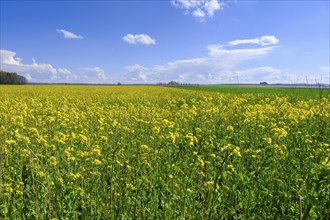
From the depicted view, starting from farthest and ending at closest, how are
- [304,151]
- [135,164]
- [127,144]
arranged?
[127,144], [304,151], [135,164]

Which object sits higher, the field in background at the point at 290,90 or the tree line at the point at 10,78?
the tree line at the point at 10,78

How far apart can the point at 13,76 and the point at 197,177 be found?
354 feet

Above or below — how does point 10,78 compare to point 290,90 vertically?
above

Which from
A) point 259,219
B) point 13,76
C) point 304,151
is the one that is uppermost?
point 13,76

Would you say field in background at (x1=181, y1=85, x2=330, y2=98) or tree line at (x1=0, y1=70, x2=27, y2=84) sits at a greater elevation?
tree line at (x1=0, y1=70, x2=27, y2=84)

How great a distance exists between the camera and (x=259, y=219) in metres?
3.10

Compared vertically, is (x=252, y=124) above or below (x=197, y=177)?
above

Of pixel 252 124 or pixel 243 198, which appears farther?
A: pixel 252 124

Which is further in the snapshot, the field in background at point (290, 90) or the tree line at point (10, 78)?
the tree line at point (10, 78)

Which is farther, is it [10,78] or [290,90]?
[10,78]

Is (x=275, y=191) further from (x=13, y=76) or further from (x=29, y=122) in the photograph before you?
(x=13, y=76)

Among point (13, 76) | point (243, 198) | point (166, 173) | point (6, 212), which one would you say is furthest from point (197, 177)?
point (13, 76)

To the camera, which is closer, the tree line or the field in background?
the field in background

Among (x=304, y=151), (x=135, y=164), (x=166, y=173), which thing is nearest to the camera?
(x=166, y=173)
